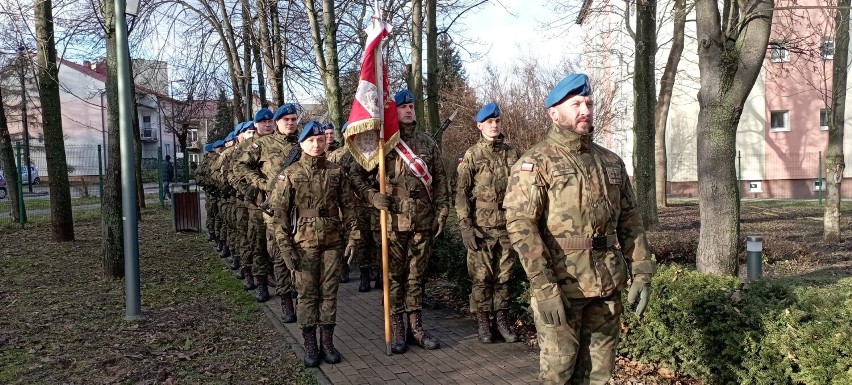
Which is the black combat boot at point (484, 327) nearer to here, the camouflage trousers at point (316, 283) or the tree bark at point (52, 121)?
the camouflage trousers at point (316, 283)

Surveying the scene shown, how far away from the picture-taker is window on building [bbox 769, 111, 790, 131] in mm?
28047

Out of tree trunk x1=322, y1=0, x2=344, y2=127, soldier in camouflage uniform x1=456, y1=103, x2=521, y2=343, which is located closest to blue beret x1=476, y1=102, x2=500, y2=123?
soldier in camouflage uniform x1=456, y1=103, x2=521, y2=343

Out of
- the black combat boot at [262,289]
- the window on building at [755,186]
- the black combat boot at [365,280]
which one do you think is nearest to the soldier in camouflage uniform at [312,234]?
the black combat boot at [262,289]

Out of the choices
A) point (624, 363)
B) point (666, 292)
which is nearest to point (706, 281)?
point (666, 292)

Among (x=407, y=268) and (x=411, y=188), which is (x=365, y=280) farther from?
(x=411, y=188)

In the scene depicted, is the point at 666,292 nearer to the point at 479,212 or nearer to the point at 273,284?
the point at 479,212

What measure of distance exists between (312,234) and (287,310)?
79.4 inches

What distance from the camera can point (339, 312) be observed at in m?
7.73

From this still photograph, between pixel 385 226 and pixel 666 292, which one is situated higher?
pixel 385 226

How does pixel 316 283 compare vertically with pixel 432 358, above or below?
above

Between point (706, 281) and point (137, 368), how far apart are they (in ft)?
14.9

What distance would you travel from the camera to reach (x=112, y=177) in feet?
29.8

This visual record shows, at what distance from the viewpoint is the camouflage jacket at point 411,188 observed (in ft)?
20.1

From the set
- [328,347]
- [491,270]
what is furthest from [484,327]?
[328,347]
